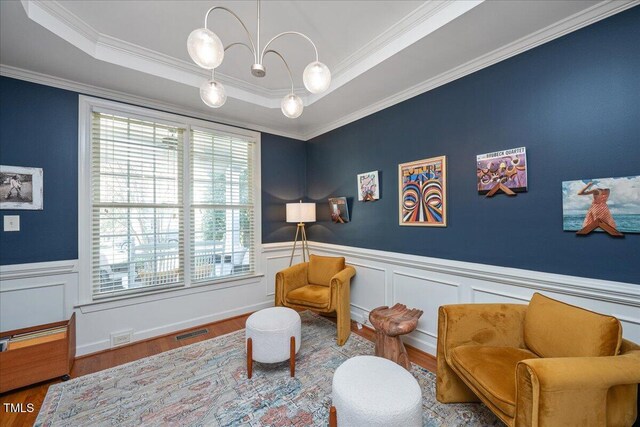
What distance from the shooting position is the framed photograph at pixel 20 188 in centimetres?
227

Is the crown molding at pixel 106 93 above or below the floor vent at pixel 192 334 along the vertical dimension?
above

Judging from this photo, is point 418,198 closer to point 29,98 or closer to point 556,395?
point 556,395

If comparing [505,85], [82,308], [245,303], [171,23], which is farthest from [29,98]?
[505,85]

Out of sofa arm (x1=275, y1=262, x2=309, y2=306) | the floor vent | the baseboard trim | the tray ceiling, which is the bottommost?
the floor vent

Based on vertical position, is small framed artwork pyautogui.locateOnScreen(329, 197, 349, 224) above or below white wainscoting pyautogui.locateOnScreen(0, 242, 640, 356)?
above

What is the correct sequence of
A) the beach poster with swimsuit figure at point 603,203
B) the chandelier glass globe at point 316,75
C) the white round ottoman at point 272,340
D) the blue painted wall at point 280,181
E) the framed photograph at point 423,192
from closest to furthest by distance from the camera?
the chandelier glass globe at point 316,75, the beach poster with swimsuit figure at point 603,203, the white round ottoman at point 272,340, the framed photograph at point 423,192, the blue painted wall at point 280,181

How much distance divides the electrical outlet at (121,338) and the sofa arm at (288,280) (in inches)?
63.8

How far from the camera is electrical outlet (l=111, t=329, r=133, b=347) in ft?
8.89

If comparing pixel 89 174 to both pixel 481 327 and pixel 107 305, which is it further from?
pixel 481 327

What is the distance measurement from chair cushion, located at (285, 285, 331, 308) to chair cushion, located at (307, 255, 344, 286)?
171 mm

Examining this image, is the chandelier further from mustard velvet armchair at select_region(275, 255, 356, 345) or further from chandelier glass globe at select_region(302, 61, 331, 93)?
mustard velvet armchair at select_region(275, 255, 356, 345)

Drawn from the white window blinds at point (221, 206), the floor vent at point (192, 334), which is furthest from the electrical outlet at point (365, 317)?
the floor vent at point (192, 334)

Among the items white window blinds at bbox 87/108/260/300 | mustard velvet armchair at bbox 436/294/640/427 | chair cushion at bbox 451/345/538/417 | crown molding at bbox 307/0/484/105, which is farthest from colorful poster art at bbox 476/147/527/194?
white window blinds at bbox 87/108/260/300

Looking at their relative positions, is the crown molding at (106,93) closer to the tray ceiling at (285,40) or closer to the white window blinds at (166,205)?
the tray ceiling at (285,40)
